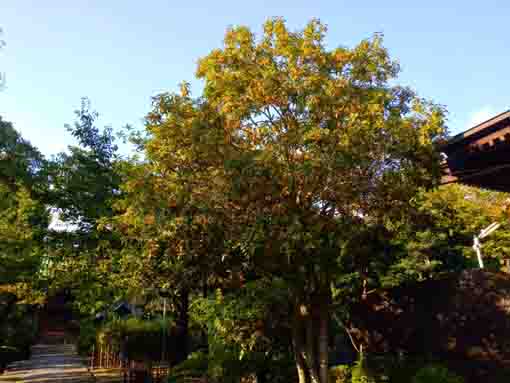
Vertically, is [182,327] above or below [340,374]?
above

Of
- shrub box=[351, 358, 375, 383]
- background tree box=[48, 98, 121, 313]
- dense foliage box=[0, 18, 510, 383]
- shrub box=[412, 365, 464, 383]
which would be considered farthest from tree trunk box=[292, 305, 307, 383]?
background tree box=[48, 98, 121, 313]

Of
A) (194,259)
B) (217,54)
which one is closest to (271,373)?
(194,259)

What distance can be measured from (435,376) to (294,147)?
8278 mm

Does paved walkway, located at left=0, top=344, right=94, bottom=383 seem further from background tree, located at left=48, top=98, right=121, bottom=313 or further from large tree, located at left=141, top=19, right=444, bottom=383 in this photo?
large tree, located at left=141, top=19, right=444, bottom=383

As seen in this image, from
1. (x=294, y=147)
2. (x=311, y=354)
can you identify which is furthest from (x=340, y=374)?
(x=294, y=147)

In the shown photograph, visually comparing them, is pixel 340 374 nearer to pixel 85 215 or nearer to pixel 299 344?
pixel 299 344

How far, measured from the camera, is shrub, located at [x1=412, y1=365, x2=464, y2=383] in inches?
472

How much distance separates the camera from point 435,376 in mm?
12164

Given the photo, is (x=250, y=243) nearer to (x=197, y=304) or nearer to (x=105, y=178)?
(x=197, y=304)

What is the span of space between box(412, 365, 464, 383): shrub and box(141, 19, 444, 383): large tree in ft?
9.76

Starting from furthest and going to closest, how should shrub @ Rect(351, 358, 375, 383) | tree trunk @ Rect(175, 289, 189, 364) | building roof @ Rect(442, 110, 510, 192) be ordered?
tree trunk @ Rect(175, 289, 189, 364) < shrub @ Rect(351, 358, 375, 383) < building roof @ Rect(442, 110, 510, 192)

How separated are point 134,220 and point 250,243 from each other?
12.8ft

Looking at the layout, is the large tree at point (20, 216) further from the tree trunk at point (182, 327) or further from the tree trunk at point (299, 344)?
the tree trunk at point (299, 344)

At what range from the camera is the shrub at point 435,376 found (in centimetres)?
1198
